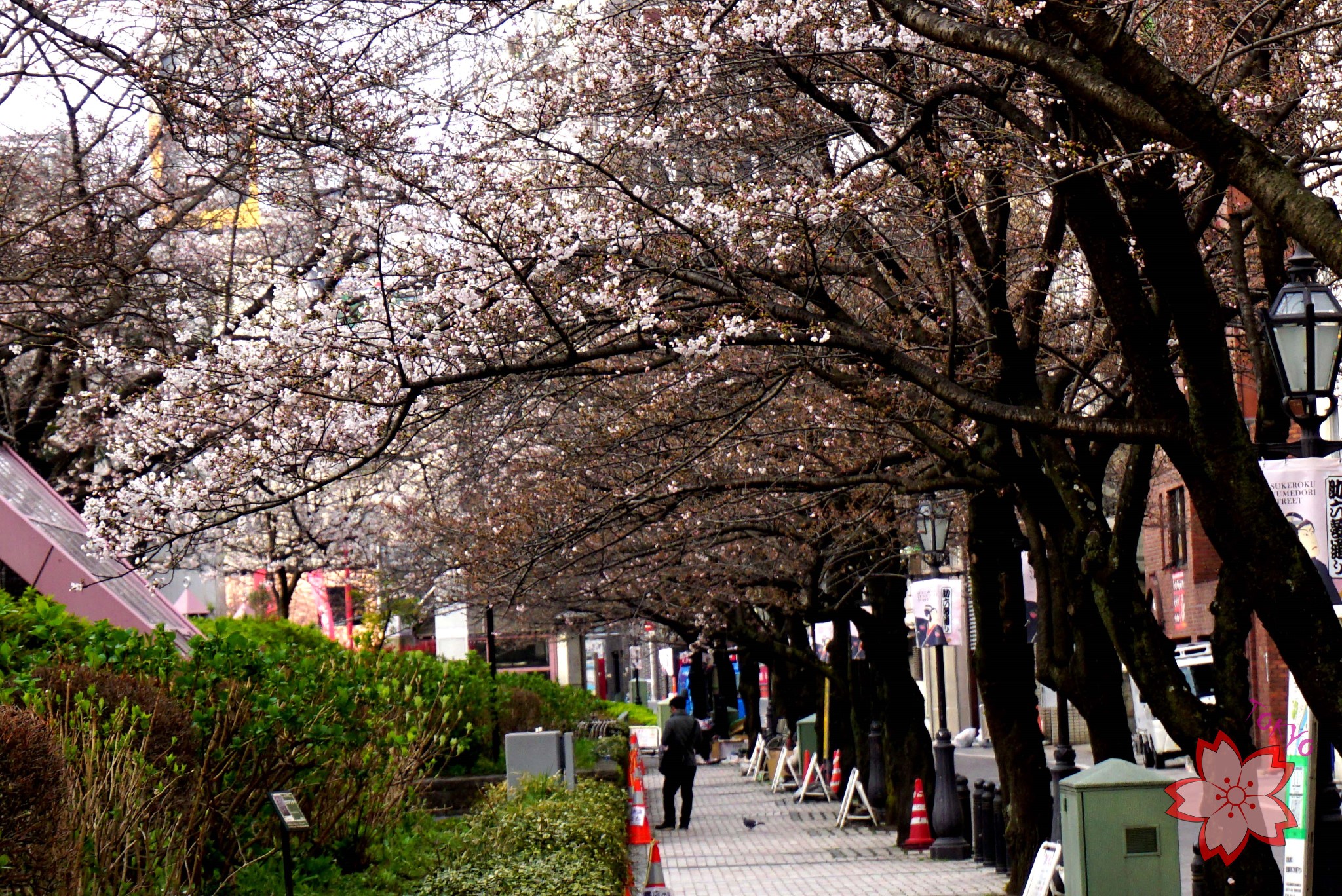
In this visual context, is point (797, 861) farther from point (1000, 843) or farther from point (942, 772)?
point (1000, 843)

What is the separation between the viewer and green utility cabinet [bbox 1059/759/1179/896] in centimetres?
898

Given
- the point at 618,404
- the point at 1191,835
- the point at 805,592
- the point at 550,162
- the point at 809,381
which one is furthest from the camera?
the point at 805,592

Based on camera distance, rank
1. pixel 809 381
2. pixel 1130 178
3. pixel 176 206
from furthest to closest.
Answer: pixel 176 206 → pixel 809 381 → pixel 1130 178

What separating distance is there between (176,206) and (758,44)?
8972 mm

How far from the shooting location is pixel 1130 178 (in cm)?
789

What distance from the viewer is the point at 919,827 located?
18.5 m

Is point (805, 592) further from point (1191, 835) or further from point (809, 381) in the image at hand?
point (809, 381)

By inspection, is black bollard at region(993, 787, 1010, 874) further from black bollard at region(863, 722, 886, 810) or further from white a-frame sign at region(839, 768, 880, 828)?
black bollard at region(863, 722, 886, 810)

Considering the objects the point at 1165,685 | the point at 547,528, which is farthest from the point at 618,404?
the point at 1165,685

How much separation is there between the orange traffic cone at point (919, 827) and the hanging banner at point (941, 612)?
258cm

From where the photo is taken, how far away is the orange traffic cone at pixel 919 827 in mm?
18516

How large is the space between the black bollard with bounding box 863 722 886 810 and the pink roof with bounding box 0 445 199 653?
10663mm

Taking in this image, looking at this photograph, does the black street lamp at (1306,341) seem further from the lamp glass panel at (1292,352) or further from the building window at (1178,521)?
the building window at (1178,521)

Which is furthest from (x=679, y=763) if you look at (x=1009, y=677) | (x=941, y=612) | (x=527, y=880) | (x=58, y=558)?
(x=527, y=880)
